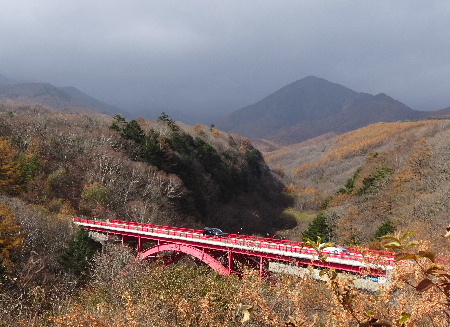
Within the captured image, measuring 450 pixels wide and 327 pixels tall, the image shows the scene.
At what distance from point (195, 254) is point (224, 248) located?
3.00 meters

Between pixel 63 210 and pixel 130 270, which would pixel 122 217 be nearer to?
pixel 63 210

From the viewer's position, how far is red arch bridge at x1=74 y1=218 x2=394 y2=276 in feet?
69.1

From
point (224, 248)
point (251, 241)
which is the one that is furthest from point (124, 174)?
point (251, 241)

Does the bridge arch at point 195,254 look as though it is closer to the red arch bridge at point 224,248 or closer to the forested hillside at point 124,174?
the red arch bridge at point 224,248

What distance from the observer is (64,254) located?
97.3 feet

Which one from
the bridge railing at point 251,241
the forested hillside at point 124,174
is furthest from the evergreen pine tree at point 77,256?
the forested hillside at point 124,174

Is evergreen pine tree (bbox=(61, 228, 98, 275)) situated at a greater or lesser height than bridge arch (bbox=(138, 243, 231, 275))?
lesser

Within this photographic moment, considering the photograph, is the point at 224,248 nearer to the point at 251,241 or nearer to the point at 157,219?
the point at 251,241

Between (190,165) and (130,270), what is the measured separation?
134 feet

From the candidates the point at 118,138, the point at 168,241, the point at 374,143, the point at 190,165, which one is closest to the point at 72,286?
the point at 168,241

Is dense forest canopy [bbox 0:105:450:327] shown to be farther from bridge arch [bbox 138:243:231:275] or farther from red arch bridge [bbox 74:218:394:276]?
red arch bridge [bbox 74:218:394:276]

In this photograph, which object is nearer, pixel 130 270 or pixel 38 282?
pixel 130 270

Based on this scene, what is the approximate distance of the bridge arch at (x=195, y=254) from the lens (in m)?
25.9

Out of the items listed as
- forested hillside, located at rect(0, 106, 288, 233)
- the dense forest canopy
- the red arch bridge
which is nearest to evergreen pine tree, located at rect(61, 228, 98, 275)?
the dense forest canopy
